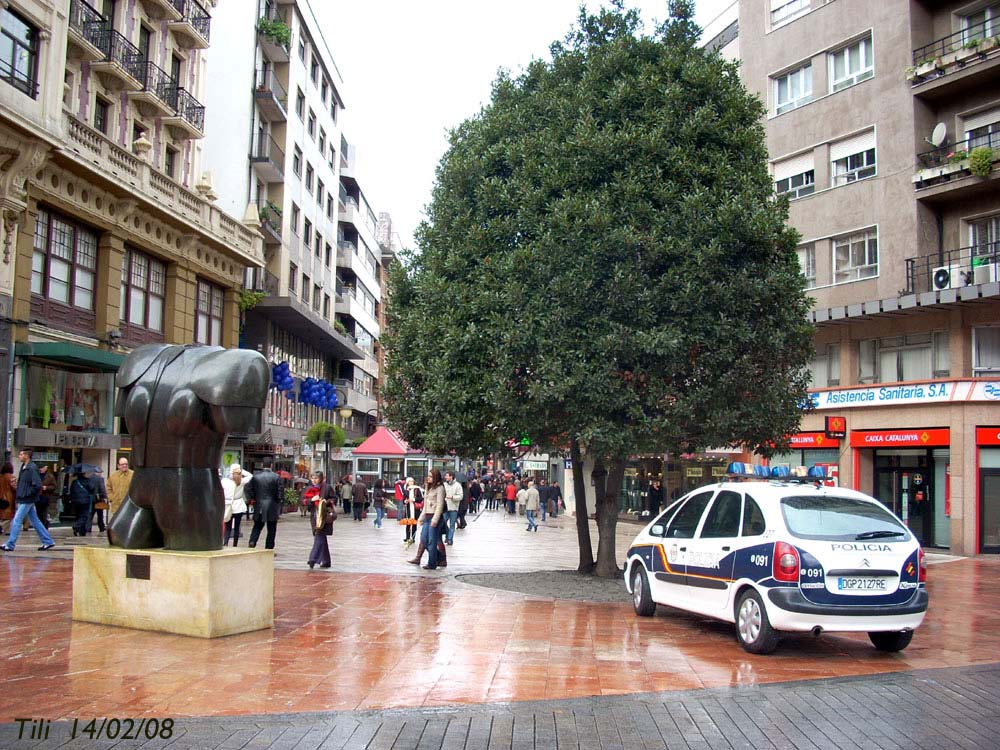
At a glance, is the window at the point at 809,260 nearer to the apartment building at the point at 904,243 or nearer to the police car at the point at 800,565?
the apartment building at the point at 904,243

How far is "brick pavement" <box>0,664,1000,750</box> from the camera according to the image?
5641 mm

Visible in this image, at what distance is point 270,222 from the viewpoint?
3628 cm

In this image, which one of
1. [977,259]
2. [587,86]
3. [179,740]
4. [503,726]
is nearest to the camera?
[179,740]

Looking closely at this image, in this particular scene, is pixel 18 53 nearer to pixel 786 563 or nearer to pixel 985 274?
pixel 786 563

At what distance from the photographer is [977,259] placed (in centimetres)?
2267

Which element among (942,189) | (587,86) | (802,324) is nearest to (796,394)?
(802,324)

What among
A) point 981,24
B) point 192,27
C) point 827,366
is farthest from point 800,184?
point 192,27

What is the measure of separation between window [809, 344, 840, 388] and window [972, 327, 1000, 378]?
397 cm

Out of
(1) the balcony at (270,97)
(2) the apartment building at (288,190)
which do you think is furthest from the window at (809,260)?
(1) the balcony at (270,97)

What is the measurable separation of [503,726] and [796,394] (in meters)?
9.04

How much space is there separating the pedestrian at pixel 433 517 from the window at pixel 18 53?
1201cm

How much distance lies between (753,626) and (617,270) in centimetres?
505

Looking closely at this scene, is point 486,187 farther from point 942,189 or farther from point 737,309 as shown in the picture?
point 942,189
